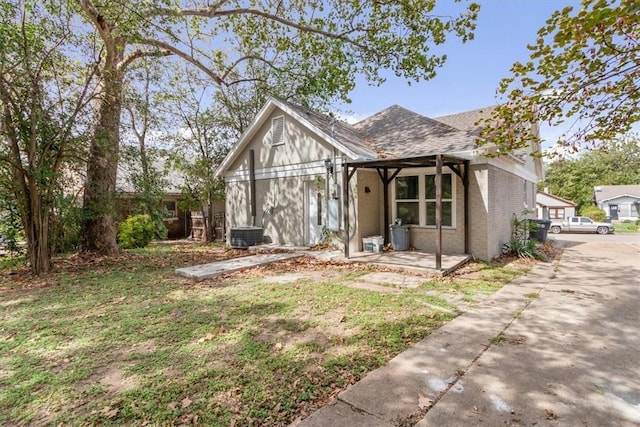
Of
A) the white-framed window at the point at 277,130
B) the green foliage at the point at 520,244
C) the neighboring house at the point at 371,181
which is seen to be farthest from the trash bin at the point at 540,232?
the white-framed window at the point at 277,130

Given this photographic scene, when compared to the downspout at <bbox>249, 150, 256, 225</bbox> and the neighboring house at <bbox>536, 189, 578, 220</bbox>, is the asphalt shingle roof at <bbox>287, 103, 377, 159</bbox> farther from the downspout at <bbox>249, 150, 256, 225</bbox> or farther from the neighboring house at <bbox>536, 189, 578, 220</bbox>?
the neighboring house at <bbox>536, 189, 578, 220</bbox>

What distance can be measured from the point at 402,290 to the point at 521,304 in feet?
6.38

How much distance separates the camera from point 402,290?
633cm

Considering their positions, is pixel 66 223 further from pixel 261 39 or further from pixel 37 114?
pixel 261 39

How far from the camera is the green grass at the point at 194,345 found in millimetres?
2793

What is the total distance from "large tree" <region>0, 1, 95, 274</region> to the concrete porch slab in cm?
337

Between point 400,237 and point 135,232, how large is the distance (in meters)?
10.7

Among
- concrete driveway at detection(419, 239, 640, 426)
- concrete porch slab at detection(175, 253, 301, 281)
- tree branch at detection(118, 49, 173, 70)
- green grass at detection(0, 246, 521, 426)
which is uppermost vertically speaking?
tree branch at detection(118, 49, 173, 70)

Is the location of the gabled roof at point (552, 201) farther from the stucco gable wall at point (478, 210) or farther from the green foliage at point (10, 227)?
the green foliage at point (10, 227)

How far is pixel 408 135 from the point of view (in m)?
11.7

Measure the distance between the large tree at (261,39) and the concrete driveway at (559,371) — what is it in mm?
8231

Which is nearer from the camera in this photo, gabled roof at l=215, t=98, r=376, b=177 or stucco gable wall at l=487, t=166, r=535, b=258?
stucco gable wall at l=487, t=166, r=535, b=258

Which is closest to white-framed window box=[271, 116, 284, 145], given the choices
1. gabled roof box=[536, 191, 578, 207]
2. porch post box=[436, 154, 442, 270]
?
porch post box=[436, 154, 442, 270]

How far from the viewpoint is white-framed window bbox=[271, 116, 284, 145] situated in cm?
1225
